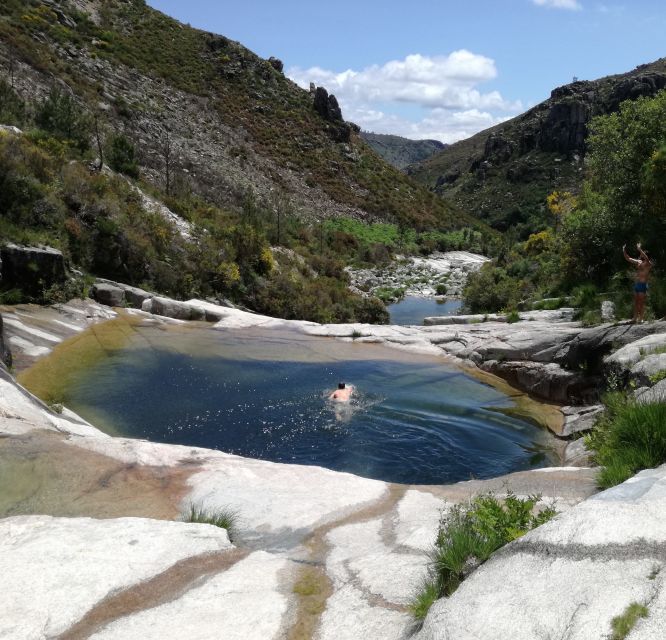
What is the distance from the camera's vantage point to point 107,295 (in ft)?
74.3

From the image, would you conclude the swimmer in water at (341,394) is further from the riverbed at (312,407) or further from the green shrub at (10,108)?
the green shrub at (10,108)

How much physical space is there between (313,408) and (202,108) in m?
64.6

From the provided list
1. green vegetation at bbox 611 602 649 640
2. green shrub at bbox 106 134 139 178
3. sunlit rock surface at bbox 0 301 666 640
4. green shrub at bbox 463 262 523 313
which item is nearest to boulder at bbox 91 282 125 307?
green shrub at bbox 106 134 139 178

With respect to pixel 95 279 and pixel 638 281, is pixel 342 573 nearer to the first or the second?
pixel 638 281

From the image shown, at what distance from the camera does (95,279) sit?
23.5 meters

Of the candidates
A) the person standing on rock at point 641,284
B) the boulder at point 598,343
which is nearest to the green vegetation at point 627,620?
the boulder at point 598,343

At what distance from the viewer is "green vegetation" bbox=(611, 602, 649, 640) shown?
296 cm

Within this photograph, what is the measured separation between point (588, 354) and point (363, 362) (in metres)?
6.91

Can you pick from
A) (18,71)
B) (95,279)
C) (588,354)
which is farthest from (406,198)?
(588,354)

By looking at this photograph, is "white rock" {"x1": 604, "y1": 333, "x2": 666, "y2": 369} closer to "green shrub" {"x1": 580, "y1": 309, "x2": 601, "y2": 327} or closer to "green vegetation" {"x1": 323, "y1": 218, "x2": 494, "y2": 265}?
"green shrub" {"x1": 580, "y1": 309, "x2": 601, "y2": 327}

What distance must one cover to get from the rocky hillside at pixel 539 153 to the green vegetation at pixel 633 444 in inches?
4331

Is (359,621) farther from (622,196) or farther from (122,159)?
(122,159)

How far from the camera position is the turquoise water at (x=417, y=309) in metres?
38.1

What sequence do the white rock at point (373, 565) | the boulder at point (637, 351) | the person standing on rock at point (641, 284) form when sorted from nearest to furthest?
1. the white rock at point (373, 565)
2. the boulder at point (637, 351)
3. the person standing on rock at point (641, 284)
